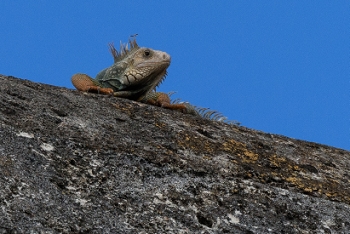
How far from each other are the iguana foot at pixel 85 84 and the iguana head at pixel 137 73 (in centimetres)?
47

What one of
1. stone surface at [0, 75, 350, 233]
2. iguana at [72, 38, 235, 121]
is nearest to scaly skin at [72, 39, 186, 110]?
iguana at [72, 38, 235, 121]

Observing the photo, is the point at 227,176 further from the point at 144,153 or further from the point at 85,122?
the point at 85,122

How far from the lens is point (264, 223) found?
500cm

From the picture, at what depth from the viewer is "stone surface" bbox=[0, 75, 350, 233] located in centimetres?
452

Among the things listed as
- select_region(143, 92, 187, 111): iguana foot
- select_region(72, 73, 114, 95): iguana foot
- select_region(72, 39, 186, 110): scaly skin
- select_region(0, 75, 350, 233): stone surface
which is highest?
select_region(72, 39, 186, 110): scaly skin

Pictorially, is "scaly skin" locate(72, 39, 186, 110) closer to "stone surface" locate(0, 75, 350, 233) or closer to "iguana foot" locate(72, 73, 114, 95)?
"iguana foot" locate(72, 73, 114, 95)

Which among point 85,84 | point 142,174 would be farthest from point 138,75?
point 142,174

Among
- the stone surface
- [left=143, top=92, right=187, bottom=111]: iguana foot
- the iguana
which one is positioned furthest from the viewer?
the iguana

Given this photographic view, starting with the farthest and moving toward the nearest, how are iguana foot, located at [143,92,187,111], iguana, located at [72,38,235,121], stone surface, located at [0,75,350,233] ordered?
iguana, located at [72,38,235,121] < iguana foot, located at [143,92,187,111] < stone surface, located at [0,75,350,233]

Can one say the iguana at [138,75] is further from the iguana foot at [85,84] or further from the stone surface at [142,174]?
the stone surface at [142,174]

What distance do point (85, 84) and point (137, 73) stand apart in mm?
975

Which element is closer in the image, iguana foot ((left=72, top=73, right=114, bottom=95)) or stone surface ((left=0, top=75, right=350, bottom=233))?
stone surface ((left=0, top=75, right=350, bottom=233))

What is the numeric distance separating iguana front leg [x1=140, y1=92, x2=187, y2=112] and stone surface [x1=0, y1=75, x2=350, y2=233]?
753 mm

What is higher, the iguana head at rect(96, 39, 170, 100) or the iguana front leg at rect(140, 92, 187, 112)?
the iguana head at rect(96, 39, 170, 100)
